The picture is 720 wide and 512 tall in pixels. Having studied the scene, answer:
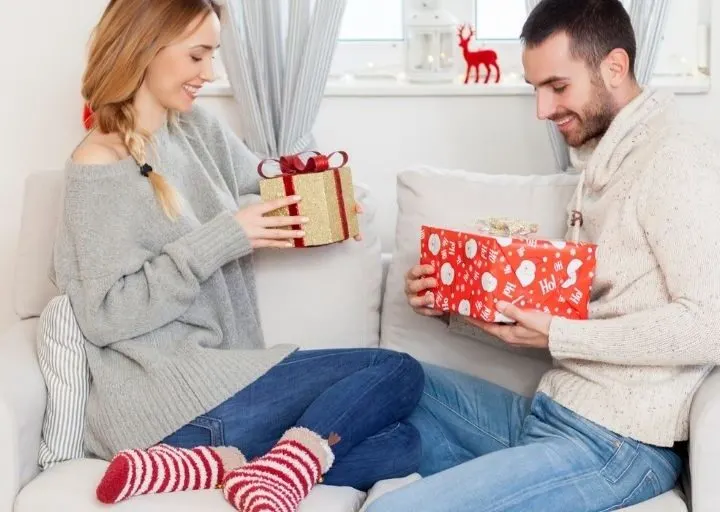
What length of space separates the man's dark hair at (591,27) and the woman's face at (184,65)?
650 millimetres

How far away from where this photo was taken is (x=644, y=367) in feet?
5.90

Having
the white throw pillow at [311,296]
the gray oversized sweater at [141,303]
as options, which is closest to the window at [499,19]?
the white throw pillow at [311,296]

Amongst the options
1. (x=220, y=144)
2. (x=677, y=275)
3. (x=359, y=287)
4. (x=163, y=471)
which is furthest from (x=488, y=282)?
(x=220, y=144)

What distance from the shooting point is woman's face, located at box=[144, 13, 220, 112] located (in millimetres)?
2031

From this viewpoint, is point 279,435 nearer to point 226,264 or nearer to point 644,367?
point 226,264

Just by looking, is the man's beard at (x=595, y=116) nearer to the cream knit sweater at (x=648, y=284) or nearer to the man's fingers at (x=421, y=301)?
the cream knit sweater at (x=648, y=284)

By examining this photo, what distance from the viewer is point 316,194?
80.7 inches

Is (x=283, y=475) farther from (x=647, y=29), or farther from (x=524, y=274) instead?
(x=647, y=29)

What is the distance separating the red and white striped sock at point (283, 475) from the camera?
172 centimetres

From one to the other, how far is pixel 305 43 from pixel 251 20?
15cm

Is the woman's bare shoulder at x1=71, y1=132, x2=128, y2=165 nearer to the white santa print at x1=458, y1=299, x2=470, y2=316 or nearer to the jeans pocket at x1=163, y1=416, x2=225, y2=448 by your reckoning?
the jeans pocket at x1=163, y1=416, x2=225, y2=448

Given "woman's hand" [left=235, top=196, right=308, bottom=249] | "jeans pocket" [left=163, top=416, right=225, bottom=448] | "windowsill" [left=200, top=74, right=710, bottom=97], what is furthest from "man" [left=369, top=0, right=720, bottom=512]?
"windowsill" [left=200, top=74, right=710, bottom=97]

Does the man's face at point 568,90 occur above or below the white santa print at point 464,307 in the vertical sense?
above

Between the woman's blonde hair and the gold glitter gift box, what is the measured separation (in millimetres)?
208
